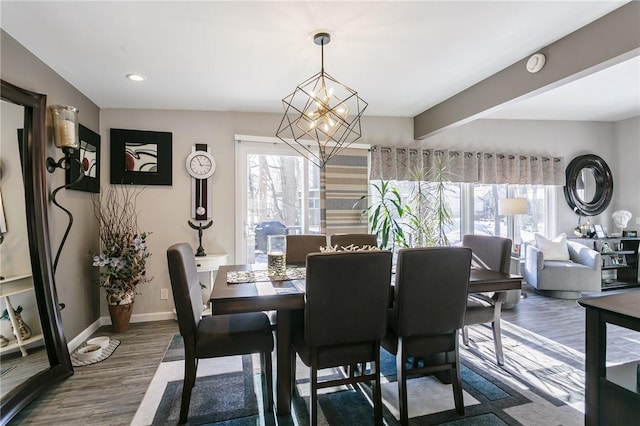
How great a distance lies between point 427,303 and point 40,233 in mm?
2673

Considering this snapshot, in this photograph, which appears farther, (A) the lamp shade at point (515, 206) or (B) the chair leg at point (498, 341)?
(A) the lamp shade at point (515, 206)

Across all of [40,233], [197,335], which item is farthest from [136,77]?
[197,335]

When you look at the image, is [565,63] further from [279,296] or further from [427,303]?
[279,296]

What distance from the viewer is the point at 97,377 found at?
2543 millimetres

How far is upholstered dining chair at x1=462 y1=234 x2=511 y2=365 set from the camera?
8.27ft

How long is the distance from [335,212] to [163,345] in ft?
7.81

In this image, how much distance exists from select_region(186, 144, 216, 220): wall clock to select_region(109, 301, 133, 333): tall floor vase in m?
1.19

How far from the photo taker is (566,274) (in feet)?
14.9

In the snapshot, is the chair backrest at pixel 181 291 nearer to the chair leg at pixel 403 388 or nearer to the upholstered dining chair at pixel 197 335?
the upholstered dining chair at pixel 197 335

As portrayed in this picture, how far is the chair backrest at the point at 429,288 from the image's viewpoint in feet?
6.12

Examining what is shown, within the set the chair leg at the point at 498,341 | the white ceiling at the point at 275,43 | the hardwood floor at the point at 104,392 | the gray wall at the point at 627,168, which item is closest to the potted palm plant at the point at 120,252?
the hardwood floor at the point at 104,392

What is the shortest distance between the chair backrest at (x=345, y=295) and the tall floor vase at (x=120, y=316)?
259 cm

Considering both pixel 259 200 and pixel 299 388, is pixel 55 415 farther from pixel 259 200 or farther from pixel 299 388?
pixel 259 200

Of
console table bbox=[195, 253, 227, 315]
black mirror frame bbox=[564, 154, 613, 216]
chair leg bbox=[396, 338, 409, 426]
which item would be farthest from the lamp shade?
console table bbox=[195, 253, 227, 315]
